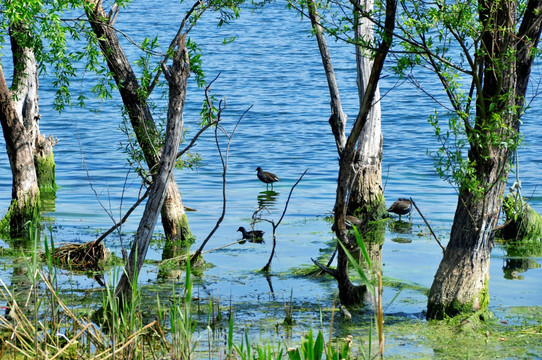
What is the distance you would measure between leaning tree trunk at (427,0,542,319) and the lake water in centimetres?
96

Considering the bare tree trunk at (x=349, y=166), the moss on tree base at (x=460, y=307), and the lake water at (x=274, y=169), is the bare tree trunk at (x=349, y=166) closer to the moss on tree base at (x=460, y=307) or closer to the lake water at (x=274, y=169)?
the lake water at (x=274, y=169)

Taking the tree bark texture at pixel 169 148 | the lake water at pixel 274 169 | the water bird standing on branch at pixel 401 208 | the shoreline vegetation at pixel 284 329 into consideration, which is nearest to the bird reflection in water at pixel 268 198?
the lake water at pixel 274 169

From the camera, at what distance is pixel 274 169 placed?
20922 mm

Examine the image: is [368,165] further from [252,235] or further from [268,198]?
[268,198]

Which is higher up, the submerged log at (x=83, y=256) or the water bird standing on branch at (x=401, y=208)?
the water bird standing on branch at (x=401, y=208)

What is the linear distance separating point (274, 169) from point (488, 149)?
44.4ft

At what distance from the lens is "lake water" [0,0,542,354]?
10.9m

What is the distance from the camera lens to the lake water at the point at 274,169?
10859 mm

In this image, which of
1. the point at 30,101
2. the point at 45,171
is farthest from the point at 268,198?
the point at 30,101

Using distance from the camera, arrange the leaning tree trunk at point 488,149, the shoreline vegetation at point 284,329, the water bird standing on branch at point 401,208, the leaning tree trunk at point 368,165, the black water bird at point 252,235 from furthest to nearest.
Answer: the water bird standing on branch at point 401,208, the leaning tree trunk at point 368,165, the black water bird at point 252,235, the leaning tree trunk at point 488,149, the shoreline vegetation at point 284,329

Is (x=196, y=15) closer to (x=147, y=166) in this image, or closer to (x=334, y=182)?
(x=147, y=166)

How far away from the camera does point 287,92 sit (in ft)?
98.3

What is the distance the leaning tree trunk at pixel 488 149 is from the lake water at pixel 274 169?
37.9 inches

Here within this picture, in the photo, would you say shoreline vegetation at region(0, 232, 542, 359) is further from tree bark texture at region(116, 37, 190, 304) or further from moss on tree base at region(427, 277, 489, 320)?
tree bark texture at region(116, 37, 190, 304)
